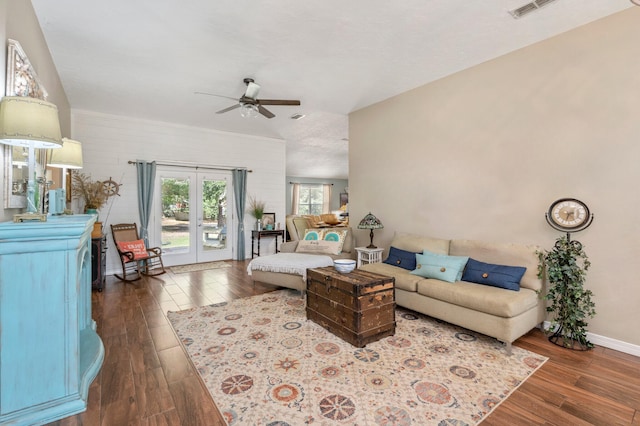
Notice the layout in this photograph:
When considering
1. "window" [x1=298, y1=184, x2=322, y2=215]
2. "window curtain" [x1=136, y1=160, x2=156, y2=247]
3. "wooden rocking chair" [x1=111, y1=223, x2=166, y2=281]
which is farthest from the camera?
"window" [x1=298, y1=184, x2=322, y2=215]

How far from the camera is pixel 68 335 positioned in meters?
1.81

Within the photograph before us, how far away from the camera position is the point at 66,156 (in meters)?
2.95

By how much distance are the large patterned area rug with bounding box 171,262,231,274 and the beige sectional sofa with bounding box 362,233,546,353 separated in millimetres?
3661

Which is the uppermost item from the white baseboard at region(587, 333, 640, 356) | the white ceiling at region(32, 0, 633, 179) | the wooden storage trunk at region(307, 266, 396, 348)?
the white ceiling at region(32, 0, 633, 179)

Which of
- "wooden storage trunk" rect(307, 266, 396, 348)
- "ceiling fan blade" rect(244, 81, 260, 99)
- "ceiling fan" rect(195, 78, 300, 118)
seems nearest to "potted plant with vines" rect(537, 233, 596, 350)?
"wooden storage trunk" rect(307, 266, 396, 348)

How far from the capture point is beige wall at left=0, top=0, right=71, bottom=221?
1.94 metres

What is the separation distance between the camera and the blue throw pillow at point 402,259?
390 cm

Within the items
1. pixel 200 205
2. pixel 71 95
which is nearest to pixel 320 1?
pixel 71 95

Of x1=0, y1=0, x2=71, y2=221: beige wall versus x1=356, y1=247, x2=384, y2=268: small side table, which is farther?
x1=356, y1=247, x2=384, y2=268: small side table

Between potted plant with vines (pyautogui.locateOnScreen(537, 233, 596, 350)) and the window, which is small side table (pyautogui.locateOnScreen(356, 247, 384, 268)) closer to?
potted plant with vines (pyautogui.locateOnScreen(537, 233, 596, 350))

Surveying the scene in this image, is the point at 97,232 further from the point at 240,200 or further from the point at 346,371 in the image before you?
the point at 346,371

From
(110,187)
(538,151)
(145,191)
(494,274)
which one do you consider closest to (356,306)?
(494,274)

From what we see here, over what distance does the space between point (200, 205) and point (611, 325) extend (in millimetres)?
6533

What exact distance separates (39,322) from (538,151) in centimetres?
440
